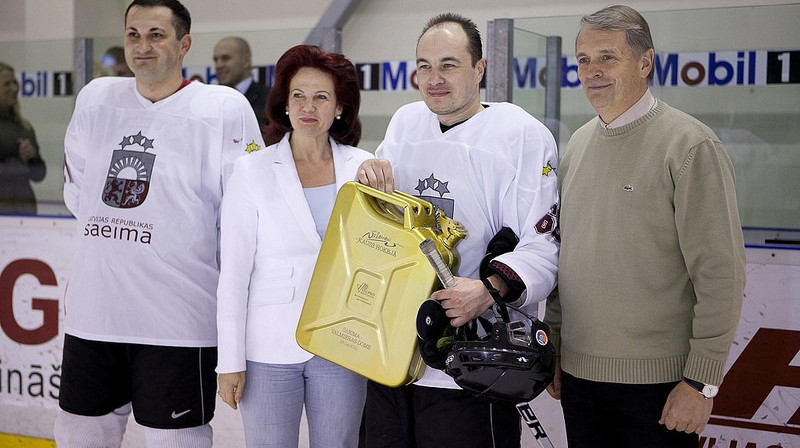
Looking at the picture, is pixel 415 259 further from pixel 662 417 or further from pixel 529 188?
pixel 662 417

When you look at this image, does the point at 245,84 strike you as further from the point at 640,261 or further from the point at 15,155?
the point at 640,261

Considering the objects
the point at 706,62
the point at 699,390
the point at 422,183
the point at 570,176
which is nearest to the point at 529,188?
the point at 570,176

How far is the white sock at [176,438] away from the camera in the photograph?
2.33 meters

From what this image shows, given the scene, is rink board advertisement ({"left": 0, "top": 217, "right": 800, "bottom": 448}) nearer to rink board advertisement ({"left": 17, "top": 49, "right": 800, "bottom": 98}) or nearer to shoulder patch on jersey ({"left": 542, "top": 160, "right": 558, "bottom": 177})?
rink board advertisement ({"left": 17, "top": 49, "right": 800, "bottom": 98})

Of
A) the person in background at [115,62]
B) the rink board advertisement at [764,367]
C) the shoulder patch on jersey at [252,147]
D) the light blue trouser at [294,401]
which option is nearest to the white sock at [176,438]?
the light blue trouser at [294,401]

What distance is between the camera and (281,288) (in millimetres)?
2070

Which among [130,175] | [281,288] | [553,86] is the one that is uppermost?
[553,86]

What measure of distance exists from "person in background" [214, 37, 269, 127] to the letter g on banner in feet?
4.05

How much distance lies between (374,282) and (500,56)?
1462 millimetres

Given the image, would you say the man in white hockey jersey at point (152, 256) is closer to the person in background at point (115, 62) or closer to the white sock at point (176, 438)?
the white sock at point (176, 438)

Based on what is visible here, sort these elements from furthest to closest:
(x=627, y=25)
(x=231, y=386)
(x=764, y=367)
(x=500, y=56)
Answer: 1. (x=500, y=56)
2. (x=764, y=367)
3. (x=231, y=386)
4. (x=627, y=25)

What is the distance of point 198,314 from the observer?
7.82 ft

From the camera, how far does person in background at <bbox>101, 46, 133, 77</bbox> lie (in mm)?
3777

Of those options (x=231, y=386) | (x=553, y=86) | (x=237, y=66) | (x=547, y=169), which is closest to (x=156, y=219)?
(x=231, y=386)
